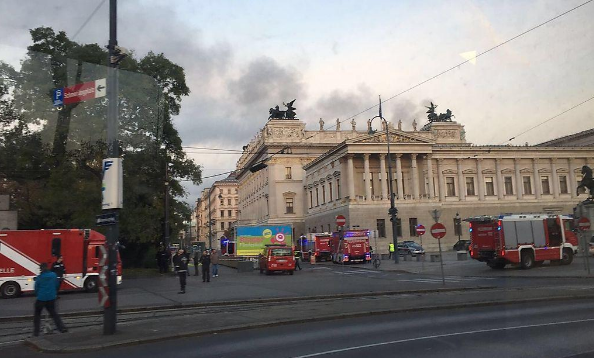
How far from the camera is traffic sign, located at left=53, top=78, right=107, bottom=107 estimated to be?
13023mm

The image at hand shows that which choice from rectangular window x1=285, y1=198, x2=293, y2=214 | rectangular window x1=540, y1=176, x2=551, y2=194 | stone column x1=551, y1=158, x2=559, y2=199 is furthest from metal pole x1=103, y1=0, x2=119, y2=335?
rectangular window x1=285, y1=198, x2=293, y2=214

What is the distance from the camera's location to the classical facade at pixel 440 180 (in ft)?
268

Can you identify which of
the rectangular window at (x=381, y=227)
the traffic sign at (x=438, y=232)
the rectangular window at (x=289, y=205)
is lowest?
the traffic sign at (x=438, y=232)

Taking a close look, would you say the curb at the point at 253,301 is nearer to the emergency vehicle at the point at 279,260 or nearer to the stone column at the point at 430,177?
the emergency vehicle at the point at 279,260

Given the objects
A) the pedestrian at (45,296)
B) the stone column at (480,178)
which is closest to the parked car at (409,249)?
the stone column at (480,178)

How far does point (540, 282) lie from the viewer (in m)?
24.4

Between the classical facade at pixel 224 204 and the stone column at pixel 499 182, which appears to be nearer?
the stone column at pixel 499 182

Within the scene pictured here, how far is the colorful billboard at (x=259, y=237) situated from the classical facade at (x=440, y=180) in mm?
33786

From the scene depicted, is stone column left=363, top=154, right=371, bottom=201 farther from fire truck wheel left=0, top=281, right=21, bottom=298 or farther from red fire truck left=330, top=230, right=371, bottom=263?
fire truck wheel left=0, top=281, right=21, bottom=298

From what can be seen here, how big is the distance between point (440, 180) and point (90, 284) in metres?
70.2

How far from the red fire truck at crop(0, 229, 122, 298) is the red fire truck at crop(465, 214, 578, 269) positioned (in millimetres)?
21837

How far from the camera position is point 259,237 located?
1887 inches

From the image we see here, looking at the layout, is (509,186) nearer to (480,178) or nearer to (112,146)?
(480,178)

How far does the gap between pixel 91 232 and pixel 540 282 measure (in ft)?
72.8
